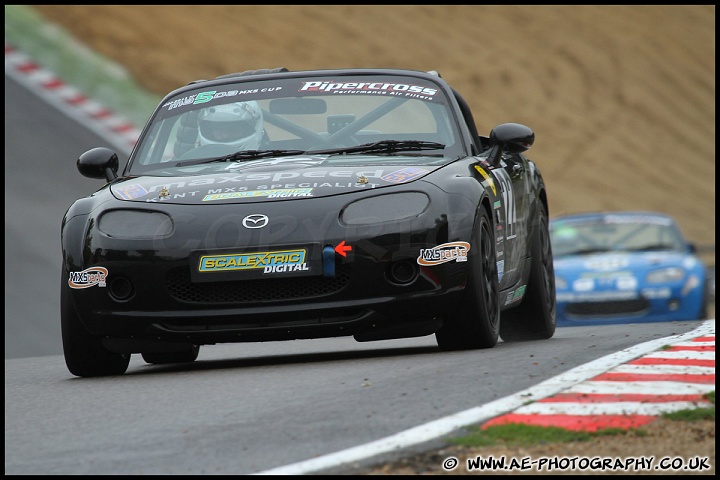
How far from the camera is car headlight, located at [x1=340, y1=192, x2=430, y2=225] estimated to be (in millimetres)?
6488

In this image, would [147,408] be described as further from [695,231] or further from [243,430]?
[695,231]

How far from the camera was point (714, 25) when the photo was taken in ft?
144

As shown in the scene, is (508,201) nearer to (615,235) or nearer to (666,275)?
(666,275)

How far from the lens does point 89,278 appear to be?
6711 mm

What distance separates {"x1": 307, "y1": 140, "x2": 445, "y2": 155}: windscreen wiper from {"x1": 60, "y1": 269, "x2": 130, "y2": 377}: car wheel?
147cm

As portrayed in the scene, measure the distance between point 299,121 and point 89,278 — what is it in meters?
1.68

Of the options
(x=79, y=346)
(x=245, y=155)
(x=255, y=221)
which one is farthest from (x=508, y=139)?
(x=79, y=346)

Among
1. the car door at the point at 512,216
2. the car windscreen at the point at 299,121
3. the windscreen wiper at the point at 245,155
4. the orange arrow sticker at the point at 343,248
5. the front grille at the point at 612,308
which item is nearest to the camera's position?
the orange arrow sticker at the point at 343,248

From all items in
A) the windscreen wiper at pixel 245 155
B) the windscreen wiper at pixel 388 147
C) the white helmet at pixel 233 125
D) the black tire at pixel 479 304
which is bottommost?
the black tire at pixel 479 304

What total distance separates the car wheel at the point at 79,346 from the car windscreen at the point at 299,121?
3.22ft

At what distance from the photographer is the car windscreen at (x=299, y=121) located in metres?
7.66

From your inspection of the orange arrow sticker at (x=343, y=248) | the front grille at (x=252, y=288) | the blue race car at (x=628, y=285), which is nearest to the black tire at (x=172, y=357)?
the front grille at (x=252, y=288)

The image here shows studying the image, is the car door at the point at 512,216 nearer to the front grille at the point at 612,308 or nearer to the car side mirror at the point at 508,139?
the car side mirror at the point at 508,139

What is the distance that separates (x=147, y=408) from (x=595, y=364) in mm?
1717
